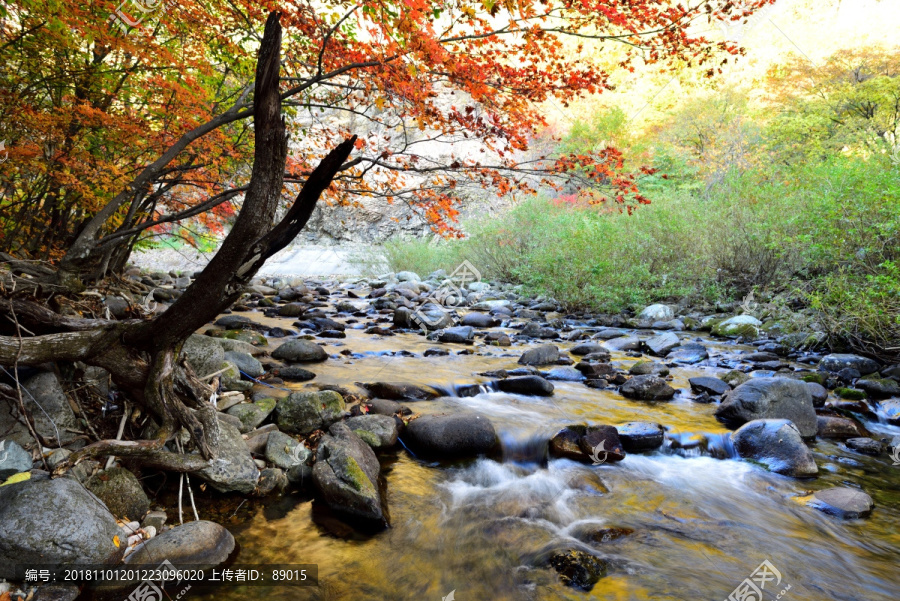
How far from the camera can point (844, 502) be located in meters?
3.37

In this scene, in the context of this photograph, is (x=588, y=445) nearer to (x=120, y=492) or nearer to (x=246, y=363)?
(x=120, y=492)

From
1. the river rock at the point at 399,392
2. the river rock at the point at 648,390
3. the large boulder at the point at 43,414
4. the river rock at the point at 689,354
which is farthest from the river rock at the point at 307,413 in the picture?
the river rock at the point at 689,354

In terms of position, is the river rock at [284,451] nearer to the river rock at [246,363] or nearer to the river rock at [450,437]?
the river rock at [450,437]

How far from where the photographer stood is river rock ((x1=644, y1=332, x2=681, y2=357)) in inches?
303

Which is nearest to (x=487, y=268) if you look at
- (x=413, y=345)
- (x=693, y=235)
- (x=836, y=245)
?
(x=693, y=235)

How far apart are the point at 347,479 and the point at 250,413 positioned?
1316mm

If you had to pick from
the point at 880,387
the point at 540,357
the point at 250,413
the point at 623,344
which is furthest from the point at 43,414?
the point at 880,387

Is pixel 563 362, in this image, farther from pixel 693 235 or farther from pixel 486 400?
pixel 693 235

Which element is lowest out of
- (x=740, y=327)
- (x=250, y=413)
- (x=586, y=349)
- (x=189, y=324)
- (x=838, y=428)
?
(x=838, y=428)

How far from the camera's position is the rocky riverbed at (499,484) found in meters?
2.54

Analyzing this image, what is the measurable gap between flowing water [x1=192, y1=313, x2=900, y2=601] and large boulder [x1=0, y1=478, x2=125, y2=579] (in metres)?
0.70

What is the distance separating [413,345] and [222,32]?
5.38m

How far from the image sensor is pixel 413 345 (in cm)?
829

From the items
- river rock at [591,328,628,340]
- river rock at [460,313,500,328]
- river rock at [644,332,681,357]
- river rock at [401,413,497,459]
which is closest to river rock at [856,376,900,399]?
river rock at [644,332,681,357]
